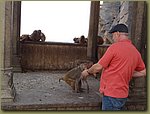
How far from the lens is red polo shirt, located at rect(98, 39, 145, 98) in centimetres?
339

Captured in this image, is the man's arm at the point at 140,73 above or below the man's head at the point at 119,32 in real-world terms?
below

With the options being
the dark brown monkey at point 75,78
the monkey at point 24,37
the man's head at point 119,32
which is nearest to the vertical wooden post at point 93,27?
the monkey at point 24,37

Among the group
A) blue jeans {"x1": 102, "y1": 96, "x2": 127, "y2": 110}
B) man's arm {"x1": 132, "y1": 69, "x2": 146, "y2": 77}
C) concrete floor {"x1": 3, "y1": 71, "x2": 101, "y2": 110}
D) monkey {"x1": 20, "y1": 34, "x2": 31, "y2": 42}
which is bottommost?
concrete floor {"x1": 3, "y1": 71, "x2": 101, "y2": 110}

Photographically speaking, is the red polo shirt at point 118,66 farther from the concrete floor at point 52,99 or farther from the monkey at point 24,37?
the monkey at point 24,37

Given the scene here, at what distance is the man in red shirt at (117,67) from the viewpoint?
3.40 meters

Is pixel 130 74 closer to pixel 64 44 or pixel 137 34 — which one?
pixel 137 34

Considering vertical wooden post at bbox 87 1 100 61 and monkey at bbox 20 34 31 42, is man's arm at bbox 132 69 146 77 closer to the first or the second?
vertical wooden post at bbox 87 1 100 61

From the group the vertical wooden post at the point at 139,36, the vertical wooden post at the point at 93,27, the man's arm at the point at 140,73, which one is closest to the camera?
the man's arm at the point at 140,73

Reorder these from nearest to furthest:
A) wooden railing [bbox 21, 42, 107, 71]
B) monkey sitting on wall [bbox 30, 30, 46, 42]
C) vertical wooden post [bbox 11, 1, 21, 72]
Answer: vertical wooden post [bbox 11, 1, 21, 72], wooden railing [bbox 21, 42, 107, 71], monkey sitting on wall [bbox 30, 30, 46, 42]

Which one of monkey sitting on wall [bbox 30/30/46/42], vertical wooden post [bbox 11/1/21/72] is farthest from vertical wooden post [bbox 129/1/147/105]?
monkey sitting on wall [bbox 30/30/46/42]

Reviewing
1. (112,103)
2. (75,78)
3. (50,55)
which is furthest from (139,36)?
(50,55)

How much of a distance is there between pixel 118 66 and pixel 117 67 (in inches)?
0.6

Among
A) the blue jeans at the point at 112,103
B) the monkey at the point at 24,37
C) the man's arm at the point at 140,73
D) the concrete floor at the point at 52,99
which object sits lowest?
the concrete floor at the point at 52,99

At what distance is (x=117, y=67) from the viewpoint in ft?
11.3
